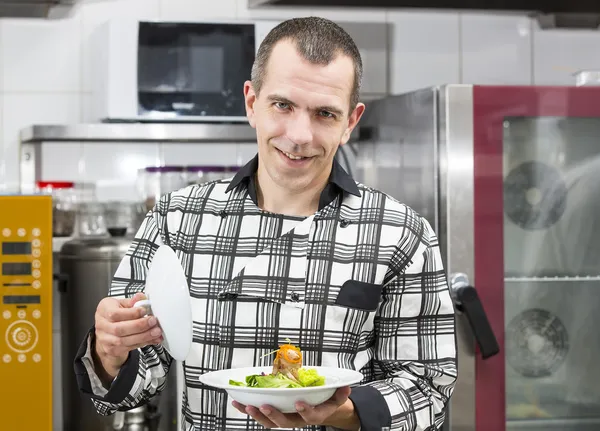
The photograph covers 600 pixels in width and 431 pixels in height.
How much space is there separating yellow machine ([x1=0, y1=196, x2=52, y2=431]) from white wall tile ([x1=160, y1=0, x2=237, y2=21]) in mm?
880

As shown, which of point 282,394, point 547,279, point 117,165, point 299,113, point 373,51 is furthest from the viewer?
point 373,51

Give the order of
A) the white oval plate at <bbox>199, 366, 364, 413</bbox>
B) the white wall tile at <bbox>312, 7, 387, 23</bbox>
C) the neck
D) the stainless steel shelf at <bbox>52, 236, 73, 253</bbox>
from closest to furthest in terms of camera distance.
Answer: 1. the white oval plate at <bbox>199, 366, 364, 413</bbox>
2. the neck
3. the stainless steel shelf at <bbox>52, 236, 73, 253</bbox>
4. the white wall tile at <bbox>312, 7, 387, 23</bbox>

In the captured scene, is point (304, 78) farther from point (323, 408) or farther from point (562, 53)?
point (562, 53)

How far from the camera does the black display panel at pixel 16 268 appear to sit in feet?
7.59

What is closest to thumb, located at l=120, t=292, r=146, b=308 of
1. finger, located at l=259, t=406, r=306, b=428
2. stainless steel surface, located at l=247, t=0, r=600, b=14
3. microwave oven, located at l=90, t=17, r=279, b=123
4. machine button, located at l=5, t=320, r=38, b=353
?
finger, located at l=259, t=406, r=306, b=428

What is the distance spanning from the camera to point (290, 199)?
143cm

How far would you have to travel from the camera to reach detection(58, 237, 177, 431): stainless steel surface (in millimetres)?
2535

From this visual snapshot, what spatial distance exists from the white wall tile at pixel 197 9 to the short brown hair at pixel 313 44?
1.61 metres

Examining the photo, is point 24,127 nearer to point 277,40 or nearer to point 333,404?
point 277,40

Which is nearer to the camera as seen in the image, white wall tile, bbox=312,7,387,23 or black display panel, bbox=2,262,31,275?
black display panel, bbox=2,262,31,275

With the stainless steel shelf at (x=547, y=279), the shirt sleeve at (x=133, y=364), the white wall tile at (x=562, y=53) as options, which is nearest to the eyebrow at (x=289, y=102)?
the shirt sleeve at (x=133, y=364)

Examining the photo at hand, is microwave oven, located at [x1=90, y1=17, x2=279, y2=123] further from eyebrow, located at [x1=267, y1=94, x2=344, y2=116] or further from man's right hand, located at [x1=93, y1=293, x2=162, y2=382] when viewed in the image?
man's right hand, located at [x1=93, y1=293, x2=162, y2=382]

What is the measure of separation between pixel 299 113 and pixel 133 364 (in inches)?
16.7

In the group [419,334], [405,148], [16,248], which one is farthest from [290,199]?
[16,248]
